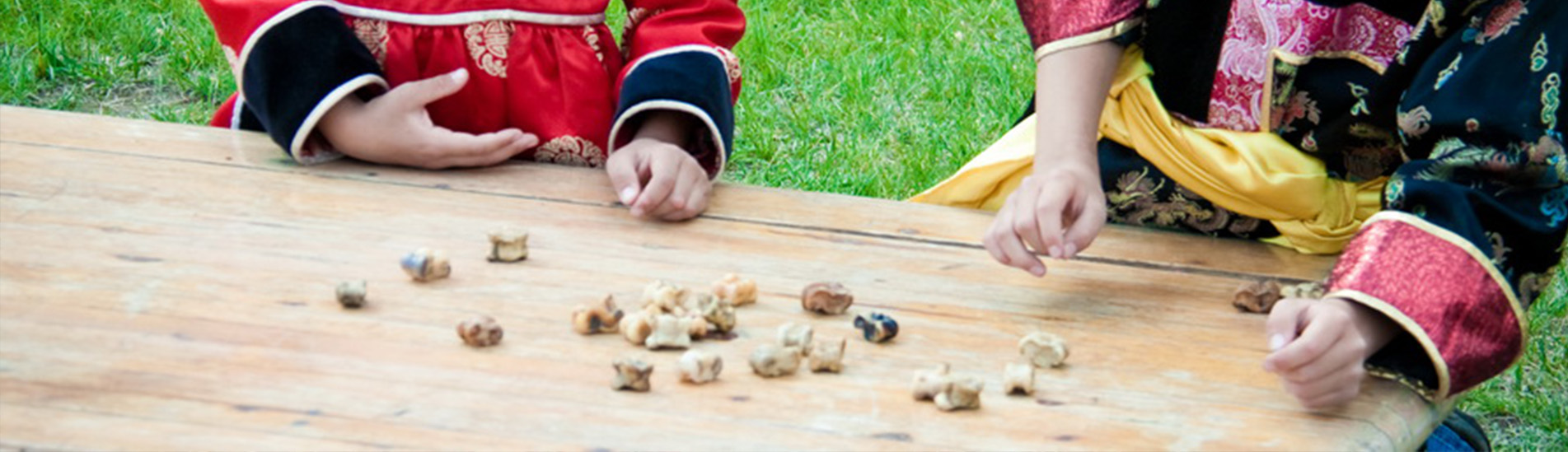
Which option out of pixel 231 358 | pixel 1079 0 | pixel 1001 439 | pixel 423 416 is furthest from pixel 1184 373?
pixel 231 358

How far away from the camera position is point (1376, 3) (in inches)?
60.2

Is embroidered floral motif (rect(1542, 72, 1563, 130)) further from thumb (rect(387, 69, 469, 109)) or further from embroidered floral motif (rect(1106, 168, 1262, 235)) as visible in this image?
thumb (rect(387, 69, 469, 109))

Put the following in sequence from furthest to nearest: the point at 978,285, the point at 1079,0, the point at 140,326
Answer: the point at 1079,0, the point at 978,285, the point at 140,326

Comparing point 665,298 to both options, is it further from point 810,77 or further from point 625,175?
point 810,77

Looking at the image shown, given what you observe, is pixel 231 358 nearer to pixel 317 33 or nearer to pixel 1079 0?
pixel 317 33

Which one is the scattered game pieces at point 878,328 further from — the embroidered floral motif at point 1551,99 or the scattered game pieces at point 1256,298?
the embroidered floral motif at point 1551,99

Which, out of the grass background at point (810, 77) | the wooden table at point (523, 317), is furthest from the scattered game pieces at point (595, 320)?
the grass background at point (810, 77)

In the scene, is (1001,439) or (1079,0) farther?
(1079,0)

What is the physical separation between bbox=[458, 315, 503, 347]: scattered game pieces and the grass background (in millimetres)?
1534

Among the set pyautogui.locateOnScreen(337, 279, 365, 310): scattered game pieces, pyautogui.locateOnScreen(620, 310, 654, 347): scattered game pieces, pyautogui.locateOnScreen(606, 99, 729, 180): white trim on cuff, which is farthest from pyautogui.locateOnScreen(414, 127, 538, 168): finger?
pyautogui.locateOnScreen(620, 310, 654, 347): scattered game pieces

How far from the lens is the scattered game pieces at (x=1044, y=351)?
4.29 ft

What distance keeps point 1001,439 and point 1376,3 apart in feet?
2.00

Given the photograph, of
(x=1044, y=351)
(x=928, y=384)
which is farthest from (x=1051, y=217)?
(x=928, y=384)

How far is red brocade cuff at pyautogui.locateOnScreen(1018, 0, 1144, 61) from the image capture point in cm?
A: 162
